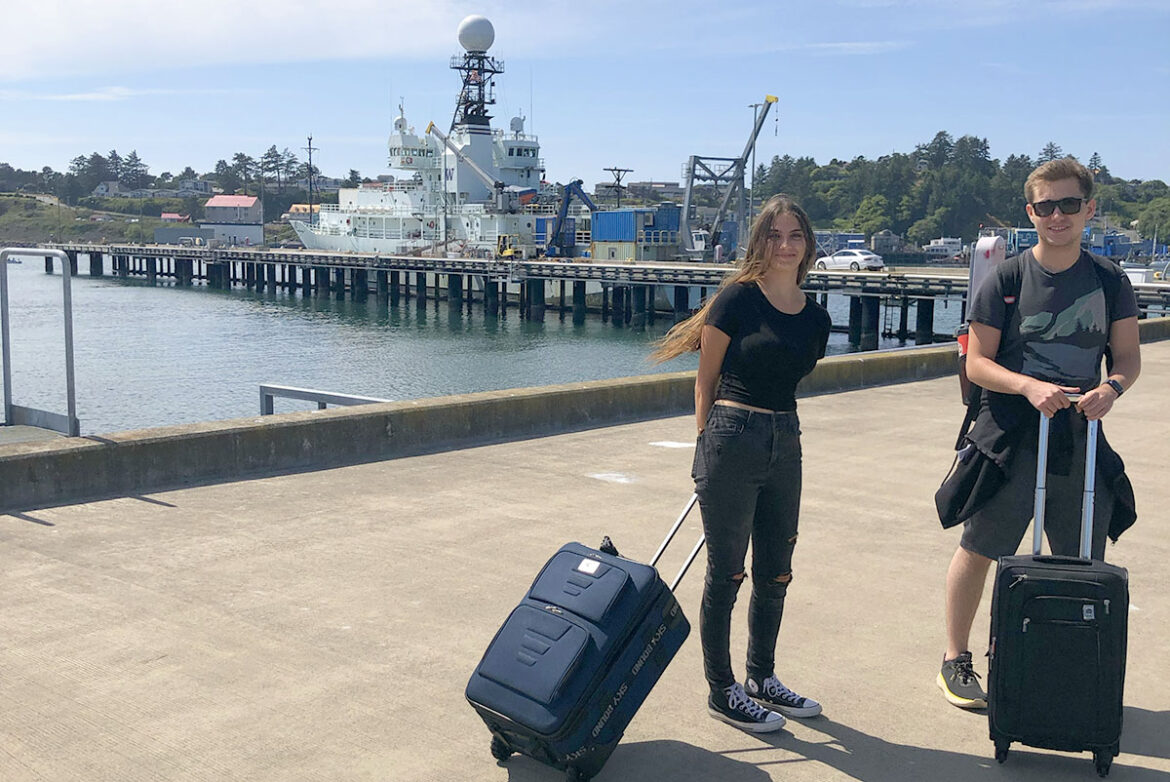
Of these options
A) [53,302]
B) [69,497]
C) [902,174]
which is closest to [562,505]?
[69,497]

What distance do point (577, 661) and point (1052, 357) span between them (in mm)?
1663

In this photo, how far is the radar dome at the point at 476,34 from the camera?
81062 millimetres

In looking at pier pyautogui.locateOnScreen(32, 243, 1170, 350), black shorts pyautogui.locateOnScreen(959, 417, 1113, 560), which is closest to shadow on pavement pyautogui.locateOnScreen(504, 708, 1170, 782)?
black shorts pyautogui.locateOnScreen(959, 417, 1113, 560)

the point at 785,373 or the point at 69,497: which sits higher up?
the point at 785,373

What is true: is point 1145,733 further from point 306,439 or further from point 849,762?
point 306,439

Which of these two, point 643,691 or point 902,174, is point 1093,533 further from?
point 902,174

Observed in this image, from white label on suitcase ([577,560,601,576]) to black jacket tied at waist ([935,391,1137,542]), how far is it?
45.4 inches

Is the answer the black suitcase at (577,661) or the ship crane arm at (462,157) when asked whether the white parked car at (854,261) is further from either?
the black suitcase at (577,661)

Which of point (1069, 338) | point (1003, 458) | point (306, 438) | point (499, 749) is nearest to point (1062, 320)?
point (1069, 338)

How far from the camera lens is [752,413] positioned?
325 centimetres

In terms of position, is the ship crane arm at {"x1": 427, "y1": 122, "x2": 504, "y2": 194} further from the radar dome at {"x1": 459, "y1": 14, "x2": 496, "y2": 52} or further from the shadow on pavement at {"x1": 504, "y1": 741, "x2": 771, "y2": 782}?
the shadow on pavement at {"x1": 504, "y1": 741, "x2": 771, "y2": 782}

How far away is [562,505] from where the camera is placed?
623 centimetres

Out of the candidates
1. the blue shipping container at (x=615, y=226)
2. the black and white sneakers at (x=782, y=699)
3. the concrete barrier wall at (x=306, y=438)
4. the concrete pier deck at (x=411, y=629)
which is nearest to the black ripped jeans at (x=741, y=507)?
the black and white sneakers at (x=782, y=699)

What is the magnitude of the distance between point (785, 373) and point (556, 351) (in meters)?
39.7
